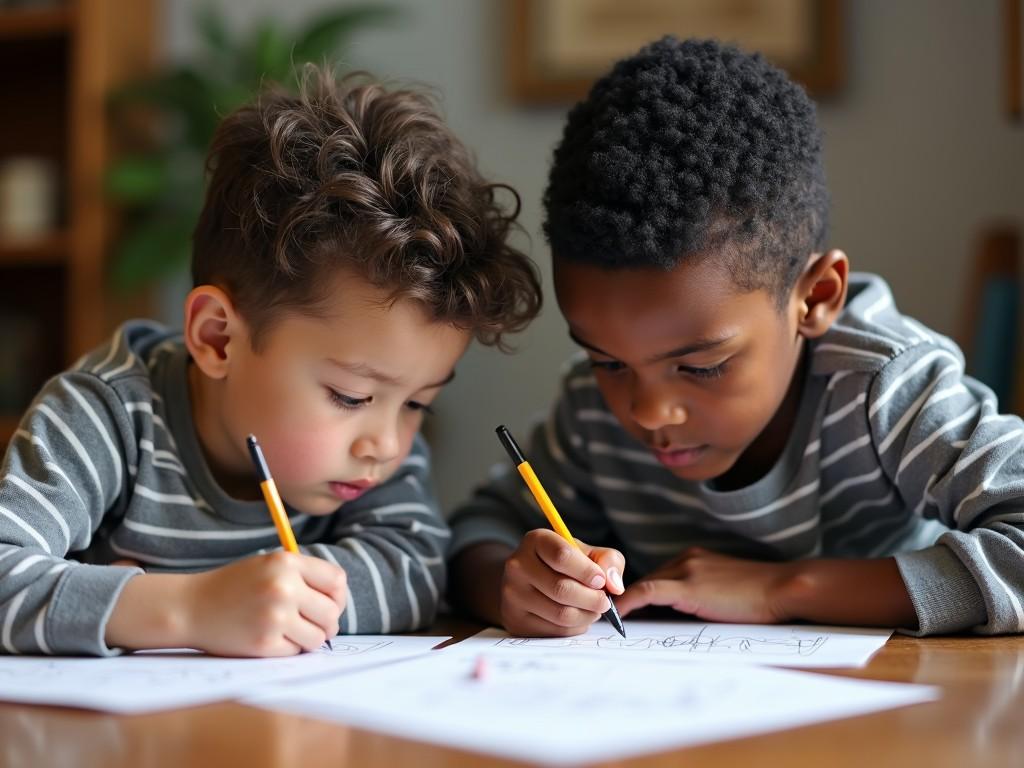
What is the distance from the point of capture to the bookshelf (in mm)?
2449

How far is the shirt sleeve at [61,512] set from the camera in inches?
32.4

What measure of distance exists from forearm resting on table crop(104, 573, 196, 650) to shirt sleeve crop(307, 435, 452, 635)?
0.17 meters

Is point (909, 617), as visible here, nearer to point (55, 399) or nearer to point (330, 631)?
point (330, 631)

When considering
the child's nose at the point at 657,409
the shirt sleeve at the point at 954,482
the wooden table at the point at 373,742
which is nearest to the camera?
the wooden table at the point at 373,742

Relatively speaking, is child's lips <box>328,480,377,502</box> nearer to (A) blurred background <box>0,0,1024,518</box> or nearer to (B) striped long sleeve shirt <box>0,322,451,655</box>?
(B) striped long sleeve shirt <box>0,322,451,655</box>

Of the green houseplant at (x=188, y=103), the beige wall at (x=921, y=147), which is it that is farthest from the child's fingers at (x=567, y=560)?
the green houseplant at (x=188, y=103)

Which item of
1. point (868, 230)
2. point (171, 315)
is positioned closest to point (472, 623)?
point (868, 230)

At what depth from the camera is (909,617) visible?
3.01 ft

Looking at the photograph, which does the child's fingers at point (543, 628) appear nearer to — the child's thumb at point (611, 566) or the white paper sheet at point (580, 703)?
the child's thumb at point (611, 566)

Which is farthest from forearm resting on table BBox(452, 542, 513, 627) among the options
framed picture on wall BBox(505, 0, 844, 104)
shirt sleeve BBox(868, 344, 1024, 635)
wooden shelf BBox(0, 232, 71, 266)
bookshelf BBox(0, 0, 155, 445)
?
wooden shelf BBox(0, 232, 71, 266)

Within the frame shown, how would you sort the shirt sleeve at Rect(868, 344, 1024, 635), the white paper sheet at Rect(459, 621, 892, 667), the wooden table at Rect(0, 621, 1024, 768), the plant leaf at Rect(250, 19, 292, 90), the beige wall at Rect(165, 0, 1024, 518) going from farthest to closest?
the plant leaf at Rect(250, 19, 292, 90)
the beige wall at Rect(165, 0, 1024, 518)
the shirt sleeve at Rect(868, 344, 1024, 635)
the white paper sheet at Rect(459, 621, 892, 667)
the wooden table at Rect(0, 621, 1024, 768)

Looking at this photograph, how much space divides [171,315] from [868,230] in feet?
4.95

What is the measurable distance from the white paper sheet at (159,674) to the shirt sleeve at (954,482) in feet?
1.33

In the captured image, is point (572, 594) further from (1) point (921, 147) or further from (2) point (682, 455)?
(1) point (921, 147)
